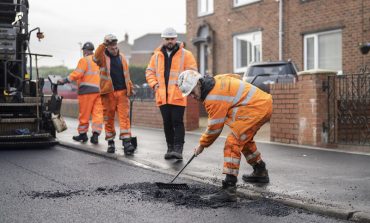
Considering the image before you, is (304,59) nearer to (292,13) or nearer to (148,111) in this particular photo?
(292,13)

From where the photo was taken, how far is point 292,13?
1844 cm

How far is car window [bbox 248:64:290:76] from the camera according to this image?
1496 centimetres

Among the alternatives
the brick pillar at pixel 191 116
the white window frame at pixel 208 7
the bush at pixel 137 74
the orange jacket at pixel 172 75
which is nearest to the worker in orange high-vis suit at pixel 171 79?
the orange jacket at pixel 172 75

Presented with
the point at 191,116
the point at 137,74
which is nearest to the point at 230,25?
the point at 191,116

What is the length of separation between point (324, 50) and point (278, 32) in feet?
6.58

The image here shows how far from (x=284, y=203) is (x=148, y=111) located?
33.9 feet

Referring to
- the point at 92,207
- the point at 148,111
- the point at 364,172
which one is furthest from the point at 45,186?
the point at 148,111

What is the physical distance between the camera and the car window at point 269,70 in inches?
589

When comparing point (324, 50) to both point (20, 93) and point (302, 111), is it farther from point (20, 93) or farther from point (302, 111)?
point (20, 93)

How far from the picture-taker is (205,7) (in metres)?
23.3

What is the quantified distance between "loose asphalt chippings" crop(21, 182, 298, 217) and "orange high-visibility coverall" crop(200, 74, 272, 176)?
0.41 meters

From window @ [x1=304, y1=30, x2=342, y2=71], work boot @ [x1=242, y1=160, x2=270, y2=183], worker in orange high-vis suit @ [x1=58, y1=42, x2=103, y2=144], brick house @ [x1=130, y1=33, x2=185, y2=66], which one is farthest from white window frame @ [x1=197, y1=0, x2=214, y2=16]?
brick house @ [x1=130, y1=33, x2=185, y2=66]

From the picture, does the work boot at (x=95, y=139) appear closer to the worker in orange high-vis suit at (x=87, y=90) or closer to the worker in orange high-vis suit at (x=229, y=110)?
the worker in orange high-vis suit at (x=87, y=90)

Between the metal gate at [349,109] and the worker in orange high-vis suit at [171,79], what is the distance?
9.01 ft
